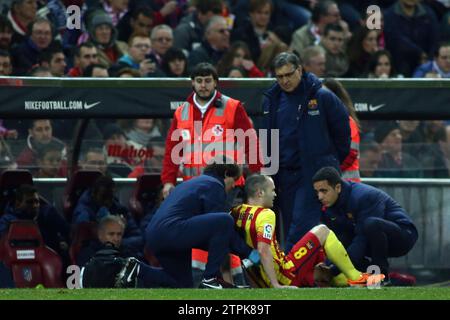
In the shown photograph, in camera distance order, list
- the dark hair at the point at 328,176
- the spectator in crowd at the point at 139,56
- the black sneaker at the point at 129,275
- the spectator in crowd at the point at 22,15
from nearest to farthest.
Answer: the black sneaker at the point at 129,275, the dark hair at the point at 328,176, the spectator in crowd at the point at 139,56, the spectator in crowd at the point at 22,15

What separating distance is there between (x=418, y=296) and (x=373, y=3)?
386 inches

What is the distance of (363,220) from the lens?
14.4m

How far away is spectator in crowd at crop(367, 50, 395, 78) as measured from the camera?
18859 millimetres

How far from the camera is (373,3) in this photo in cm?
2147

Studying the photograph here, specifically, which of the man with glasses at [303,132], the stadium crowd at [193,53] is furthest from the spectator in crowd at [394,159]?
the man with glasses at [303,132]

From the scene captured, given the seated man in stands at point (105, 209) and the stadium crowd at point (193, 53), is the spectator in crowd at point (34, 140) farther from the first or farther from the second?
the seated man in stands at point (105, 209)

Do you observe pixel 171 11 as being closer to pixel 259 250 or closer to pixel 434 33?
pixel 434 33

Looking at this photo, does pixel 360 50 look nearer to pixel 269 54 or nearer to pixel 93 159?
pixel 269 54

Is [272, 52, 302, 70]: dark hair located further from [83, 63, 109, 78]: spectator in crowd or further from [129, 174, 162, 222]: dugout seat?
[83, 63, 109, 78]: spectator in crowd

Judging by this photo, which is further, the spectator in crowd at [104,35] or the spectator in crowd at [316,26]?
the spectator in crowd at [316,26]

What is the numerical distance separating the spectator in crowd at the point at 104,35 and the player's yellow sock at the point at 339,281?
5.19m

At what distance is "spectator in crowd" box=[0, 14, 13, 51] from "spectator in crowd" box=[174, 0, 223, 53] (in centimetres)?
232

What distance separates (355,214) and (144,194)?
10.6ft

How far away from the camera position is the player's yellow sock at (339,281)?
14.3 meters
